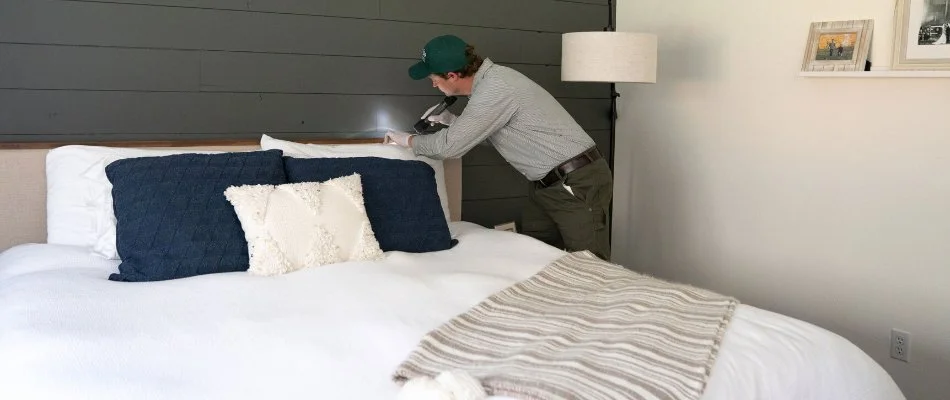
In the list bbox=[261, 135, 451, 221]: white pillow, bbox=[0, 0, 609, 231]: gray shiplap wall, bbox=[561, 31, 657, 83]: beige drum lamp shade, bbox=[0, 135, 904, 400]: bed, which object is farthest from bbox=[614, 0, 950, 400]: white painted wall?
bbox=[261, 135, 451, 221]: white pillow

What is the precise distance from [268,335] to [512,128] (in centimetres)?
158

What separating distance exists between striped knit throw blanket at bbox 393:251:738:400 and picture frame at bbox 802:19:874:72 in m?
1.32

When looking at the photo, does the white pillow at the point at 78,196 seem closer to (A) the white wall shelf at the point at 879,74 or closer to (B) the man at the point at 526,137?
(B) the man at the point at 526,137

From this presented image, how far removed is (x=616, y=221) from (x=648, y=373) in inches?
104

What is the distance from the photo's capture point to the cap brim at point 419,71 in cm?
316

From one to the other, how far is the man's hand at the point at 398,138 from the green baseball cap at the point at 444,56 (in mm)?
277

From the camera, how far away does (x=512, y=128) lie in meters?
3.18

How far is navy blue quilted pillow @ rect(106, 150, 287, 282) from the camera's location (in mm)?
2357

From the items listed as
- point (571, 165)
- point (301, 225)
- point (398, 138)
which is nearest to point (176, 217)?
point (301, 225)

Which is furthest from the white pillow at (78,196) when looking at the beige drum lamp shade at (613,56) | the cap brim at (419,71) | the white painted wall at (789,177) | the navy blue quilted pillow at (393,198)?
the white painted wall at (789,177)

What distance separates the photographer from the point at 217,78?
10.1 feet

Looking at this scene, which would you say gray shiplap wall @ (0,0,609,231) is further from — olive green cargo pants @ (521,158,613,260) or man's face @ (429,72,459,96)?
olive green cargo pants @ (521,158,613,260)

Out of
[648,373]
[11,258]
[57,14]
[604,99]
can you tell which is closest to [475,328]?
[648,373]

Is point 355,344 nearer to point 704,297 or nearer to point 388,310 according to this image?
point 388,310
